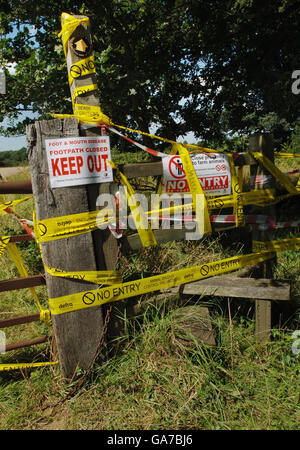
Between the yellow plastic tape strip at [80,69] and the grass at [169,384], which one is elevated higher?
the yellow plastic tape strip at [80,69]

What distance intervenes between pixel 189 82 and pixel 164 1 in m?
2.00

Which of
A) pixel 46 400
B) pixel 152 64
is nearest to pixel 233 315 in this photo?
pixel 46 400

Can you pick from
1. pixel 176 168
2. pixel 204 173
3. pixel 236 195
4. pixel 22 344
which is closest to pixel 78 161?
pixel 176 168

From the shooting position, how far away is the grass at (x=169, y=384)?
7.66 ft

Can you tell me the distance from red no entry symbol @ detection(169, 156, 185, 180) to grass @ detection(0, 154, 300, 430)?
3.90ft

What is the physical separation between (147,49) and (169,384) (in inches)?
229

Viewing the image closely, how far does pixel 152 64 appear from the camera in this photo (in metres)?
5.99

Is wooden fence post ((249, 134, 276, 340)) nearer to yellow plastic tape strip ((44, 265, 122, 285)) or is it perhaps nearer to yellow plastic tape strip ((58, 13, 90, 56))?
yellow plastic tape strip ((44, 265, 122, 285))

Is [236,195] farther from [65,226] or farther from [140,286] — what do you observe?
[65,226]

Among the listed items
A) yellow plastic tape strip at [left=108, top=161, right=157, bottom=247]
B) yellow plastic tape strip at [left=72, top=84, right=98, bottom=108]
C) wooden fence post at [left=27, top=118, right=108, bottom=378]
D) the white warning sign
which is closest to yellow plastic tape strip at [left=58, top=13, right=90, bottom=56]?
yellow plastic tape strip at [left=72, top=84, right=98, bottom=108]

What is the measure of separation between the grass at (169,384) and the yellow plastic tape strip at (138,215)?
24.9 inches
